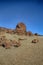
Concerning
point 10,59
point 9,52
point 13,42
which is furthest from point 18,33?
point 10,59

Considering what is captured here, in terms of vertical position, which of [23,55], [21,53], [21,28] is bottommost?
[23,55]

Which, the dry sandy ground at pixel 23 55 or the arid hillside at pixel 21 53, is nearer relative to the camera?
the dry sandy ground at pixel 23 55

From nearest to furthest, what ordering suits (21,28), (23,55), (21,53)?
(23,55) < (21,53) < (21,28)

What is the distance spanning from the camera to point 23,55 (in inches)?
1236

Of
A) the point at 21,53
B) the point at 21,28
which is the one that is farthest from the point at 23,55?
the point at 21,28

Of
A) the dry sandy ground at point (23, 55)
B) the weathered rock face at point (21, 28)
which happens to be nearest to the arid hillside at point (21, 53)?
the dry sandy ground at point (23, 55)

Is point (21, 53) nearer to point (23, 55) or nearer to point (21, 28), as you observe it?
point (23, 55)

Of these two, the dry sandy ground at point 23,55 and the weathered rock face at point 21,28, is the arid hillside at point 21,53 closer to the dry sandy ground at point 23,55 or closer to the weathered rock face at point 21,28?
the dry sandy ground at point 23,55

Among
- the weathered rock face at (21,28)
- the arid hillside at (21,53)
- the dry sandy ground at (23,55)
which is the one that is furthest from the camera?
the weathered rock face at (21,28)

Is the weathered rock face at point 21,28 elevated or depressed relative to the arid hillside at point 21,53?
elevated

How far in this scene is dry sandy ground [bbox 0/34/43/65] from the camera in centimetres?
2875

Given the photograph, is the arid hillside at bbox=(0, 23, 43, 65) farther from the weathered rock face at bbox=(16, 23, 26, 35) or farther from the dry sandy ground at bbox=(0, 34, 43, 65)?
the weathered rock face at bbox=(16, 23, 26, 35)

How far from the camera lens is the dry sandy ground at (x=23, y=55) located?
28.8 meters

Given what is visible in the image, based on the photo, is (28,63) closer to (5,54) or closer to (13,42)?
(5,54)
